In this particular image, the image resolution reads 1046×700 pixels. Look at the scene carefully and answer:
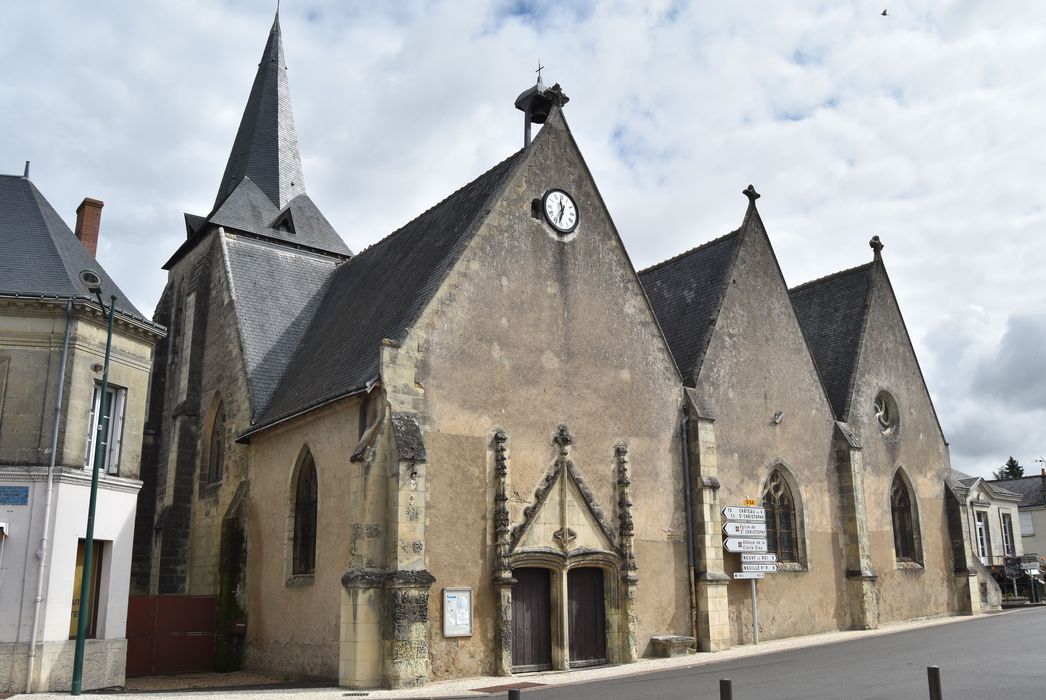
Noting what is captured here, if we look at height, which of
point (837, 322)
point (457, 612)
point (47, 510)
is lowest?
point (457, 612)

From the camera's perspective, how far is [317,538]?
54.1 ft

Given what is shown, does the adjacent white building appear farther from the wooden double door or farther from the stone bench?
the stone bench

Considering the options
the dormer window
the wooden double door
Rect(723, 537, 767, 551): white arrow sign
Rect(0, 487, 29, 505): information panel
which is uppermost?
the dormer window

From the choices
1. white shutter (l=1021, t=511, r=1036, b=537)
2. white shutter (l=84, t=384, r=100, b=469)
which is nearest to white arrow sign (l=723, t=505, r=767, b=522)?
white shutter (l=84, t=384, r=100, b=469)

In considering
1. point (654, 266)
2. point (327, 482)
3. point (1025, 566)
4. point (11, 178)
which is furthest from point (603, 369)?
point (1025, 566)

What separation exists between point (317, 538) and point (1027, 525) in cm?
4555

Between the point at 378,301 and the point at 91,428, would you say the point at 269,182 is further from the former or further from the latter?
the point at 91,428

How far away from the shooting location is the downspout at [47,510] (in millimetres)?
14227

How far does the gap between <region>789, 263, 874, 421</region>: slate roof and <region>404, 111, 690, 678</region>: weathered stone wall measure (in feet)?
26.4

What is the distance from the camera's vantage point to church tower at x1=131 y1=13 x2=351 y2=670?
2002 cm

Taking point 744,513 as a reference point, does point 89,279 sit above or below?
above

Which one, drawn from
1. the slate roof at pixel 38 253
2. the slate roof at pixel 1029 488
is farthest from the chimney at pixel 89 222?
the slate roof at pixel 1029 488

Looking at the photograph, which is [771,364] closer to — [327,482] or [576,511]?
[576,511]

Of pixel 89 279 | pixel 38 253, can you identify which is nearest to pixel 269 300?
pixel 89 279
